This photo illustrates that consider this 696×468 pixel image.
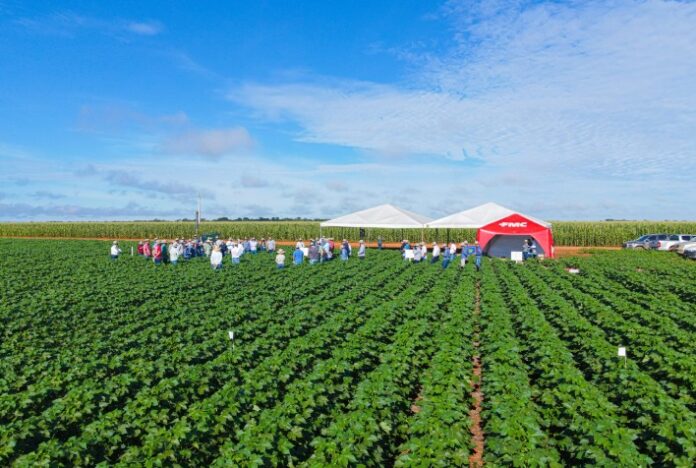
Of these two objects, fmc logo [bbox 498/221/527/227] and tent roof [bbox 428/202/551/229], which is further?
tent roof [bbox 428/202/551/229]

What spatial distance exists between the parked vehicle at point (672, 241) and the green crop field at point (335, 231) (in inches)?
524

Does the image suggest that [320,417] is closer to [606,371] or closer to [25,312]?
[606,371]

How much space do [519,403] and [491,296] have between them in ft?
36.9

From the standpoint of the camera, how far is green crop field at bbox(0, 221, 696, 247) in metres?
62.7

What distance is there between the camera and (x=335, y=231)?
72.8 meters

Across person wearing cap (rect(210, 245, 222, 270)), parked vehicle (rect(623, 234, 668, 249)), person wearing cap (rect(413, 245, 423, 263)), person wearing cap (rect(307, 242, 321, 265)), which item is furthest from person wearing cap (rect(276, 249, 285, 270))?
parked vehicle (rect(623, 234, 668, 249))

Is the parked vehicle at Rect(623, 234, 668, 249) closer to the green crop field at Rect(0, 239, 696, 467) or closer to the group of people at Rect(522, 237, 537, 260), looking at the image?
the group of people at Rect(522, 237, 537, 260)

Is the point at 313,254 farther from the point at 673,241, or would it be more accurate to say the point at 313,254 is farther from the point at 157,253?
the point at 673,241

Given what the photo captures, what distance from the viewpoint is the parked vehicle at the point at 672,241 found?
46969 millimetres

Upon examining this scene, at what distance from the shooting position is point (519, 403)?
826 centimetres

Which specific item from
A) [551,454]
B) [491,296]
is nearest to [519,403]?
[551,454]

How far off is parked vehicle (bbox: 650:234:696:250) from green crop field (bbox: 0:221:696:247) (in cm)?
1331

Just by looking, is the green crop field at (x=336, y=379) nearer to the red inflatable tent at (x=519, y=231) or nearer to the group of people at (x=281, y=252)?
the group of people at (x=281, y=252)

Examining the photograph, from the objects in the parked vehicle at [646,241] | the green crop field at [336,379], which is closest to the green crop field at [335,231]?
the parked vehicle at [646,241]
